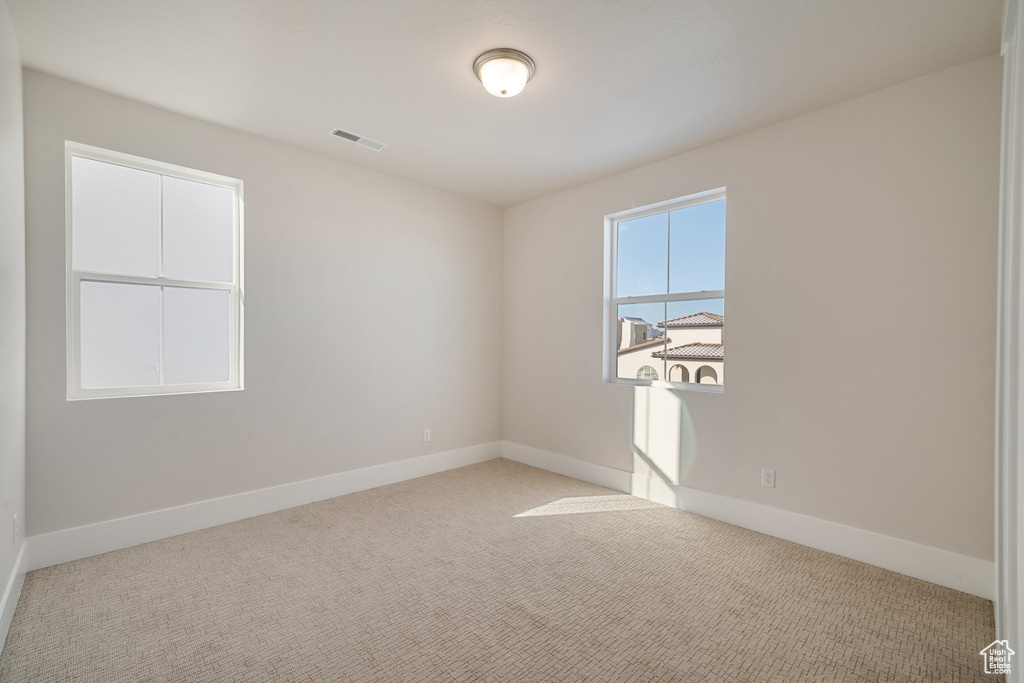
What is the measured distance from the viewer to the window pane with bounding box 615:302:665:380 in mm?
3826

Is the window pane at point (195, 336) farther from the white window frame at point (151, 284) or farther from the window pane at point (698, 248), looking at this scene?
the window pane at point (698, 248)

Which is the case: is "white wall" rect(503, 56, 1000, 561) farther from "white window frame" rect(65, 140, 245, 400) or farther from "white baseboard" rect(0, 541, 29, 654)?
"white baseboard" rect(0, 541, 29, 654)

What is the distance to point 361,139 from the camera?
3.42m

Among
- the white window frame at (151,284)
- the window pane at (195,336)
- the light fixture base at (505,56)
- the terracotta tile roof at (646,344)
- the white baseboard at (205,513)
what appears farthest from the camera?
the terracotta tile roof at (646,344)

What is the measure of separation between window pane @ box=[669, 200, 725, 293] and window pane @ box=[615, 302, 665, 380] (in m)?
0.30

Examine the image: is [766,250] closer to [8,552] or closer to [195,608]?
[195,608]

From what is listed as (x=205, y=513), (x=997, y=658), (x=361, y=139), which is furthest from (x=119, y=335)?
(x=997, y=658)

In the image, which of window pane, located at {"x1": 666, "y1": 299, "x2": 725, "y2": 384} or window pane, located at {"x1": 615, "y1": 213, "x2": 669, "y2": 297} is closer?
window pane, located at {"x1": 666, "y1": 299, "x2": 725, "y2": 384}

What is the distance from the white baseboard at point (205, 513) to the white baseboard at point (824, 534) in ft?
6.13

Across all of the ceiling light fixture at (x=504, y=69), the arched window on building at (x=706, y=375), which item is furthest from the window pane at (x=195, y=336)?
the arched window on building at (x=706, y=375)

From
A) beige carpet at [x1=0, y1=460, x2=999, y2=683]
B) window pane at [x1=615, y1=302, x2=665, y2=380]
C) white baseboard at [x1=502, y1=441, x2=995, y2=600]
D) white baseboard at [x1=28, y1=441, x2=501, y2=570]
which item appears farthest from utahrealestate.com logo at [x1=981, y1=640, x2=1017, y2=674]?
white baseboard at [x1=28, y1=441, x2=501, y2=570]

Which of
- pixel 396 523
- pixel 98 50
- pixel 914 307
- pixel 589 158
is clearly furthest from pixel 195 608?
pixel 914 307

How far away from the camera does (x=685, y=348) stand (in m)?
3.66

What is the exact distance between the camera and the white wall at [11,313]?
199cm
